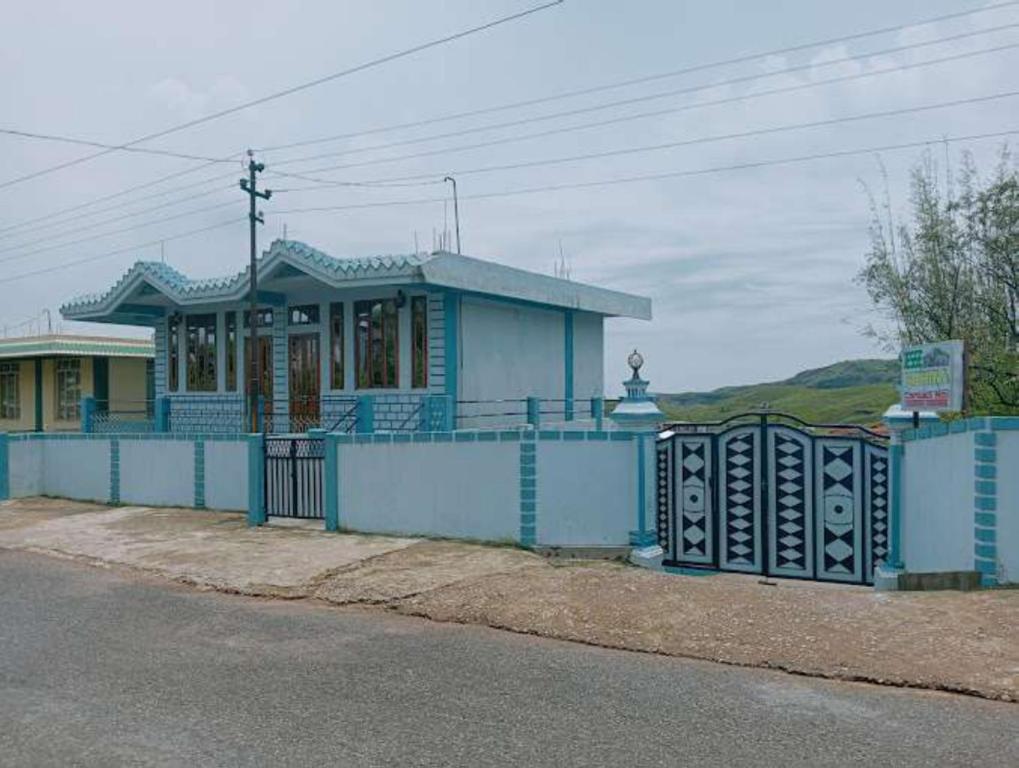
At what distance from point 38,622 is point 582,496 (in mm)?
6315

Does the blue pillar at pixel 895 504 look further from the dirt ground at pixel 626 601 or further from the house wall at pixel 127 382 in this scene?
the house wall at pixel 127 382

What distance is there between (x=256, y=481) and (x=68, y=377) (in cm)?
1643

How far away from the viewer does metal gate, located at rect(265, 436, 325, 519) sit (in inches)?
565

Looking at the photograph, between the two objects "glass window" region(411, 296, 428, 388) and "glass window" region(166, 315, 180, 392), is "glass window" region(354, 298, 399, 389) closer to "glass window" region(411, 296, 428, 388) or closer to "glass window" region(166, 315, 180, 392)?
"glass window" region(411, 296, 428, 388)

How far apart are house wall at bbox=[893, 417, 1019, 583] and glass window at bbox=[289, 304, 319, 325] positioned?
43.8 ft

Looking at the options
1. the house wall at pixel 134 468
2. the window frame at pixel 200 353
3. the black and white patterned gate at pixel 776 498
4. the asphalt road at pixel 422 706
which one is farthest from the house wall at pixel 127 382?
the black and white patterned gate at pixel 776 498

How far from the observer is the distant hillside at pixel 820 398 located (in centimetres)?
2836

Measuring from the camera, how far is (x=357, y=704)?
6012 millimetres

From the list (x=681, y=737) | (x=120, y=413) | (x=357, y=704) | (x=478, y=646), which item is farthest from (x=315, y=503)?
(x=120, y=413)

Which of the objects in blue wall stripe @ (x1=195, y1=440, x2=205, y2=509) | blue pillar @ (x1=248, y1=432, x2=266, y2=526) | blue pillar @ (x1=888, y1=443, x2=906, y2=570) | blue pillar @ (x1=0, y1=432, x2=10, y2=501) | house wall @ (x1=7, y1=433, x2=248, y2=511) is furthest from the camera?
blue pillar @ (x1=0, y1=432, x2=10, y2=501)

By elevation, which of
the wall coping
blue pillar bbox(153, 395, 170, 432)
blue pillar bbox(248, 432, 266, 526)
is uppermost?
the wall coping

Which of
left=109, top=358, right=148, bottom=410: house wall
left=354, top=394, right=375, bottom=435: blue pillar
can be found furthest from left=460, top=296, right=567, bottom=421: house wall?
left=109, top=358, right=148, bottom=410: house wall

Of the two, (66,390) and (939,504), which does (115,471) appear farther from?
(939,504)

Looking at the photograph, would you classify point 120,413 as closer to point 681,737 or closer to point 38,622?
point 38,622
